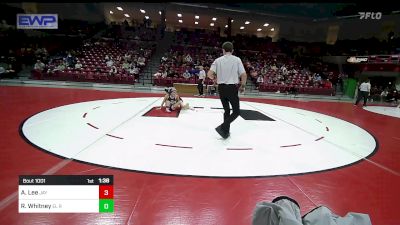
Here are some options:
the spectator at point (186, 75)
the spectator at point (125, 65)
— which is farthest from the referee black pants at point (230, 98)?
the spectator at point (125, 65)

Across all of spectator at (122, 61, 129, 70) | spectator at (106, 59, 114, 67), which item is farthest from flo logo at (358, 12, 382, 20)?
spectator at (106, 59, 114, 67)

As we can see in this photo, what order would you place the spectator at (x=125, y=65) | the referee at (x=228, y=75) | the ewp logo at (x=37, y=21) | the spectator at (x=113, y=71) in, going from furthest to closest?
1. the spectator at (x=125, y=65)
2. the spectator at (x=113, y=71)
3. the referee at (x=228, y=75)
4. the ewp logo at (x=37, y=21)

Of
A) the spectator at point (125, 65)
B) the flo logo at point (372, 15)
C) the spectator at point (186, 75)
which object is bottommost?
the spectator at point (186, 75)

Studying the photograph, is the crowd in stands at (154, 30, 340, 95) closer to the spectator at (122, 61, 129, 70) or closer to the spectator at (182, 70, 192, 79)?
the spectator at (182, 70, 192, 79)

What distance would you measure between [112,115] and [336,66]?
19.7m

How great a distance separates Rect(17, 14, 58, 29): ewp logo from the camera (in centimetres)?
378

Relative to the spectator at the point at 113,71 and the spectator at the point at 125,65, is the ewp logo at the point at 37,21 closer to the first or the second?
the spectator at the point at 113,71

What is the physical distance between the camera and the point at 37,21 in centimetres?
392

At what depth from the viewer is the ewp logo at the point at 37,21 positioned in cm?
378

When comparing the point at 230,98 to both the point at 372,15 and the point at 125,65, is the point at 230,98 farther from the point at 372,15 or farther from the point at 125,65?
the point at 125,65

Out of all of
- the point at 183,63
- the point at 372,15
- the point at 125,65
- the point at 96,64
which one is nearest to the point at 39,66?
the point at 96,64
